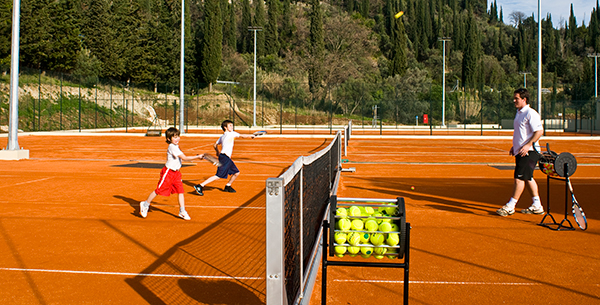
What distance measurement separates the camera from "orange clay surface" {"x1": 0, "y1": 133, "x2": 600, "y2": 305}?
4680 mm

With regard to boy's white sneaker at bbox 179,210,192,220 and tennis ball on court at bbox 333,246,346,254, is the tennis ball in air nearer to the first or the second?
tennis ball on court at bbox 333,246,346,254

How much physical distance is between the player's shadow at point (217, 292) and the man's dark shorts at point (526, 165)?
4.68 meters

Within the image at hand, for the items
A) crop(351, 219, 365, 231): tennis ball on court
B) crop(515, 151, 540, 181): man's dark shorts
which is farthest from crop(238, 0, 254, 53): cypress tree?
crop(351, 219, 365, 231): tennis ball on court

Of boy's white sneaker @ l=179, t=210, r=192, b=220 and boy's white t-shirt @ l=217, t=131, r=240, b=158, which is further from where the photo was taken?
boy's white t-shirt @ l=217, t=131, r=240, b=158

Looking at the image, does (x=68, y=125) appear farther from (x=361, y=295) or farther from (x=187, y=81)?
(x=361, y=295)

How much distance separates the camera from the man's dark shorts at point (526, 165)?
7.53 m

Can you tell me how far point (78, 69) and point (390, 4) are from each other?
80.7 m

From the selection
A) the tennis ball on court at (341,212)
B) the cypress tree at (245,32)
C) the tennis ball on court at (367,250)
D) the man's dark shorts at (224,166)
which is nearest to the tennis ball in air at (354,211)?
the tennis ball on court at (341,212)

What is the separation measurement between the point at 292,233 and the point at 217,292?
1016mm

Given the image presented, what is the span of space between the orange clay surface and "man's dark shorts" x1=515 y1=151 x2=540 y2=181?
65cm

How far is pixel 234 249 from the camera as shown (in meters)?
6.12

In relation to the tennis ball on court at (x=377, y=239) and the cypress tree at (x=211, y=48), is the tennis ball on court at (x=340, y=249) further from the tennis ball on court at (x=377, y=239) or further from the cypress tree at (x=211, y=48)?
the cypress tree at (x=211, y=48)

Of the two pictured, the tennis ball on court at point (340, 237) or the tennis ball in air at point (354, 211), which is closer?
the tennis ball on court at point (340, 237)

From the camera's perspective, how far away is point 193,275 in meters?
5.12
